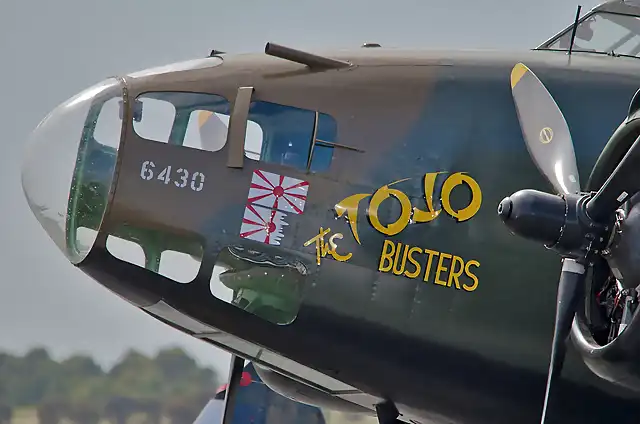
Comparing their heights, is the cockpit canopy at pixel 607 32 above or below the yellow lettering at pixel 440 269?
above

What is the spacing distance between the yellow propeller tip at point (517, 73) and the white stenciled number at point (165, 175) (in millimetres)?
2772

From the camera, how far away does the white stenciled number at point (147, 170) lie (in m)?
10.4

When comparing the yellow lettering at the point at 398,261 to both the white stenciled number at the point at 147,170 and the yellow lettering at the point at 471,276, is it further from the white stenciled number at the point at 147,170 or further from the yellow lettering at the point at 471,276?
the white stenciled number at the point at 147,170

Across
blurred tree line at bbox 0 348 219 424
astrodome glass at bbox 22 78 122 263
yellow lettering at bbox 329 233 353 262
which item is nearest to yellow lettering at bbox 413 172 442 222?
yellow lettering at bbox 329 233 353 262

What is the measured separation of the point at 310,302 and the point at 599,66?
9.97ft

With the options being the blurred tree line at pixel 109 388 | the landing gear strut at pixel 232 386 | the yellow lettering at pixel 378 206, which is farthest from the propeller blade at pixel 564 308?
the blurred tree line at pixel 109 388

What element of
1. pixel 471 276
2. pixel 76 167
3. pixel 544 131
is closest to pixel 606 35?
pixel 544 131

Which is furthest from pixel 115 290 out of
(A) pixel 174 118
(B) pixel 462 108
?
(B) pixel 462 108

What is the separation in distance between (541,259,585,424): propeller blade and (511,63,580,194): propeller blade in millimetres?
620

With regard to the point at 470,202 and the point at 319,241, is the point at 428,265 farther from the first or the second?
the point at 319,241

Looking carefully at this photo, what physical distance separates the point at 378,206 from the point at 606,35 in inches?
108

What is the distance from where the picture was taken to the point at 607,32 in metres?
11.5

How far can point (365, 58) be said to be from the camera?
427 inches

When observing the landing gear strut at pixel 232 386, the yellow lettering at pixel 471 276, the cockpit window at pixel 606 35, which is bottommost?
the landing gear strut at pixel 232 386
